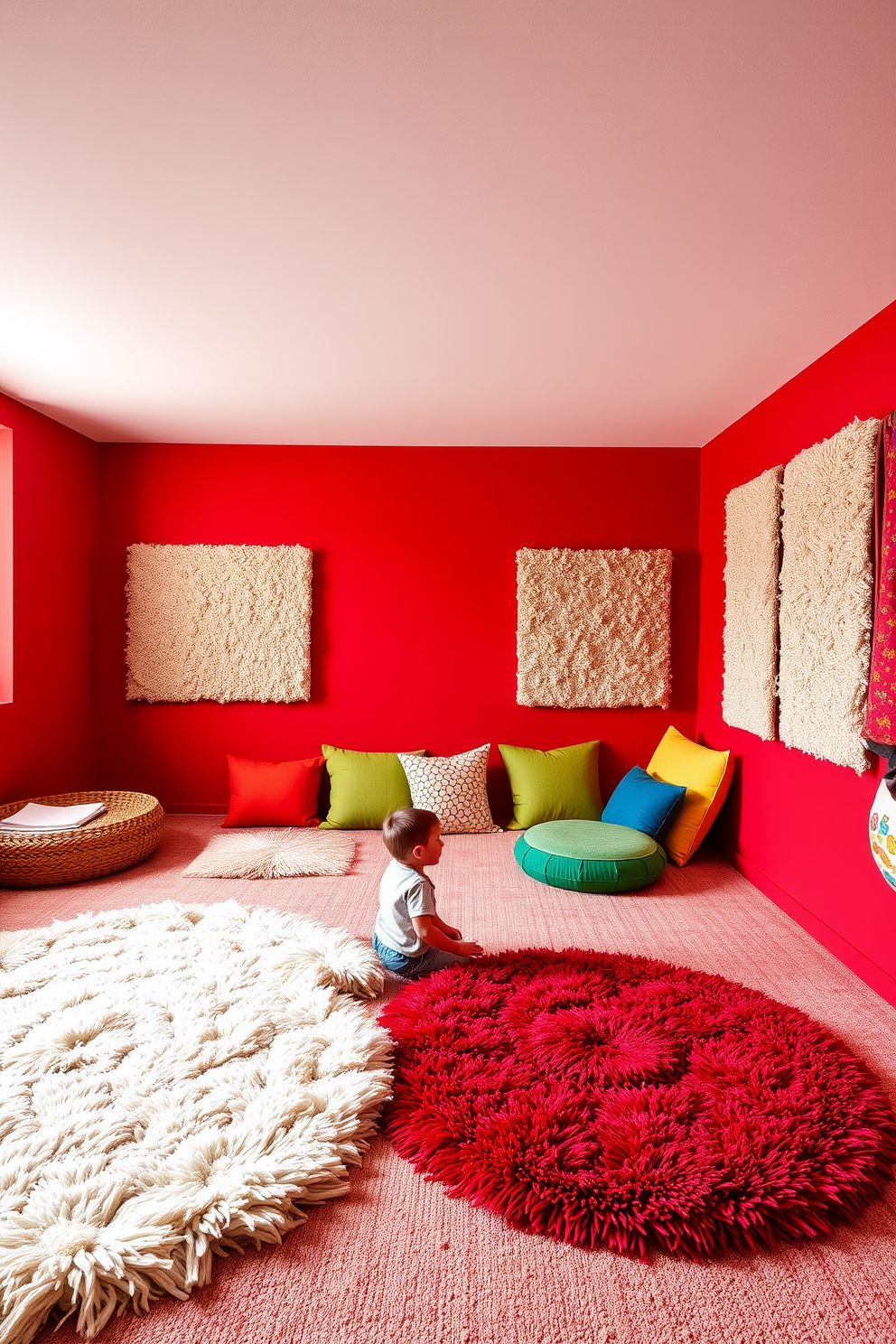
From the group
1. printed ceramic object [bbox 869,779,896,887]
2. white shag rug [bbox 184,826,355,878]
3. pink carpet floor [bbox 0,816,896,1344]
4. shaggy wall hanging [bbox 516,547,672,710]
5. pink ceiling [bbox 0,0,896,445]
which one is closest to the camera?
pink carpet floor [bbox 0,816,896,1344]

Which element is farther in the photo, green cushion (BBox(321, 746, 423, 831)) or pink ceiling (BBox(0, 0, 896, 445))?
green cushion (BBox(321, 746, 423, 831))

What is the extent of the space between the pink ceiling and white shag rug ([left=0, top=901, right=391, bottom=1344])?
7.61 ft

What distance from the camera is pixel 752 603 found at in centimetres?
366

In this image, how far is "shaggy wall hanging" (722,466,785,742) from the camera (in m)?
3.41

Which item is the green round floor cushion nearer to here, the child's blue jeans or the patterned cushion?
the patterned cushion

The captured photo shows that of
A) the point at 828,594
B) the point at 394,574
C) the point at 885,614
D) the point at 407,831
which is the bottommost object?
the point at 407,831

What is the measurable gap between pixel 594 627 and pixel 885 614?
2.19m

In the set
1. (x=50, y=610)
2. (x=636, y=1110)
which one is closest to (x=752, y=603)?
(x=636, y=1110)

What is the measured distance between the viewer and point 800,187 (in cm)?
195

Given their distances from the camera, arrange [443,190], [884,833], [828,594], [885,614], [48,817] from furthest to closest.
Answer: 1. [48,817]
2. [828,594]
3. [885,614]
4. [884,833]
5. [443,190]

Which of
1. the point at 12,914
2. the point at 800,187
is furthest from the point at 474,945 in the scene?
the point at 800,187

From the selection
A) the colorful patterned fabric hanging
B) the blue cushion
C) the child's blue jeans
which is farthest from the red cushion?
the colorful patterned fabric hanging

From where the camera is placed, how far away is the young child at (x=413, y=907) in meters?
2.51

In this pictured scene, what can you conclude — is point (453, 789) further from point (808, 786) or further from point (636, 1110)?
point (636, 1110)
